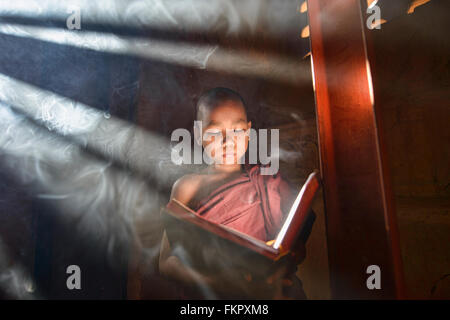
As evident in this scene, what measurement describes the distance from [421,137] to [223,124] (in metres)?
1.84

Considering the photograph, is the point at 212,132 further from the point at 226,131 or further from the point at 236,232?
the point at 236,232

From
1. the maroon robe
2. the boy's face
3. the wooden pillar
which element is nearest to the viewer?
the wooden pillar

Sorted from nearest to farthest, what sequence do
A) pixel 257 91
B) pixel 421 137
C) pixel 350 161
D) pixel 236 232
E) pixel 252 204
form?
pixel 350 161 < pixel 236 232 < pixel 252 204 < pixel 421 137 < pixel 257 91

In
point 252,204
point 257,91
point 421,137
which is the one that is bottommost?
point 252,204

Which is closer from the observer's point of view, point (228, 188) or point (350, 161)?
point (350, 161)

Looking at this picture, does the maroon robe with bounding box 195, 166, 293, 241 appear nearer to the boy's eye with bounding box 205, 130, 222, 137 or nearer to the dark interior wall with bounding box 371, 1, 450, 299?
the boy's eye with bounding box 205, 130, 222, 137

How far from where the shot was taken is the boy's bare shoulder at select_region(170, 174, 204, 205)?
6.07 ft

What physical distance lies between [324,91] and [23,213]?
11.5 ft

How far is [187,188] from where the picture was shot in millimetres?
1891

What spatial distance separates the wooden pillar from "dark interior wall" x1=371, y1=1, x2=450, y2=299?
2.81ft

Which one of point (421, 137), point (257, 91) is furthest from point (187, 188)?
point (421, 137)

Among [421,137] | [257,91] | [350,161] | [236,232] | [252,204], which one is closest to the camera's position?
[350,161]

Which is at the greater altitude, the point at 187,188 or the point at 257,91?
the point at 257,91

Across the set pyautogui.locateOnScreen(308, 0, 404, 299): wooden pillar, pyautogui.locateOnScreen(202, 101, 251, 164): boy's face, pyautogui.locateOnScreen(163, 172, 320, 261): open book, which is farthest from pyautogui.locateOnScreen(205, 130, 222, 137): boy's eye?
pyautogui.locateOnScreen(308, 0, 404, 299): wooden pillar
